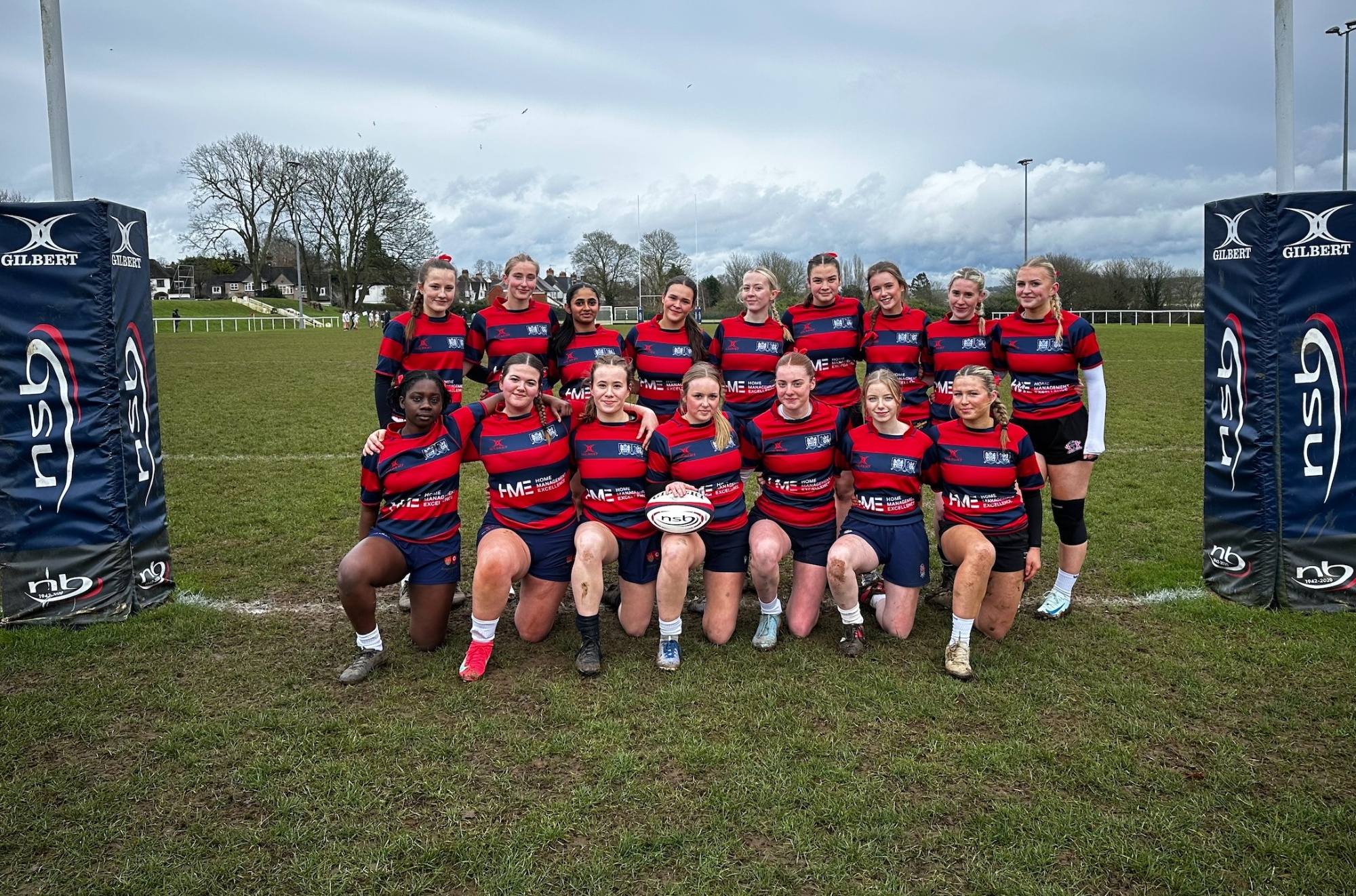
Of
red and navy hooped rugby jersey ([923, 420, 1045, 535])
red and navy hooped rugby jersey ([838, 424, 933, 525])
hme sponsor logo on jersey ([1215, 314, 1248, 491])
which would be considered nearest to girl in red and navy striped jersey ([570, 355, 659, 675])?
red and navy hooped rugby jersey ([838, 424, 933, 525])

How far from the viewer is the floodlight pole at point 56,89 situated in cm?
442

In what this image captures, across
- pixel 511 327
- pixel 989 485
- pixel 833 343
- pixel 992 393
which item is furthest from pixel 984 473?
pixel 511 327

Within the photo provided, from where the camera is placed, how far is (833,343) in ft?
16.3

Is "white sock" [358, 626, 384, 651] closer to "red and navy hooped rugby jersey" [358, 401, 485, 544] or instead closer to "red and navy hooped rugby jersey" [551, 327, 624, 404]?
"red and navy hooped rugby jersey" [358, 401, 485, 544]

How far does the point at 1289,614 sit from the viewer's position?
4414 mm

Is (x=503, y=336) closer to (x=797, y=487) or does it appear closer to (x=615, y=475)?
(x=615, y=475)

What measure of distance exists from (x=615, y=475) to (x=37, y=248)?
3154 mm

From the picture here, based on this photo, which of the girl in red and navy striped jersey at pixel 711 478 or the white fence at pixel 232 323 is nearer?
the girl in red and navy striped jersey at pixel 711 478

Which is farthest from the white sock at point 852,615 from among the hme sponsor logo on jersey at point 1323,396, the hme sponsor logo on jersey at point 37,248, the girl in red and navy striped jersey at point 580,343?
the hme sponsor logo on jersey at point 37,248

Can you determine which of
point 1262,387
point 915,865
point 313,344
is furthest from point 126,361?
point 313,344

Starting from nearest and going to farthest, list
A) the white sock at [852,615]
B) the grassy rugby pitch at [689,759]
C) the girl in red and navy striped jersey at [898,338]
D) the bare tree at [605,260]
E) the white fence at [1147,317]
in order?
the grassy rugby pitch at [689,759]
the white sock at [852,615]
the girl in red and navy striped jersey at [898,338]
the white fence at [1147,317]
the bare tree at [605,260]

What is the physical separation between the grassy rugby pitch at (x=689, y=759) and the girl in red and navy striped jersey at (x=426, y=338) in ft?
4.28

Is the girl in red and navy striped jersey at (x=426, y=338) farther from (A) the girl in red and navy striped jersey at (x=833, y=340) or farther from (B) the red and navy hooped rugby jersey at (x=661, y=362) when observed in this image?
(A) the girl in red and navy striped jersey at (x=833, y=340)

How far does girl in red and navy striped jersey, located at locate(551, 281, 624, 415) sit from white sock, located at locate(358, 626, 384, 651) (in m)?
1.64
